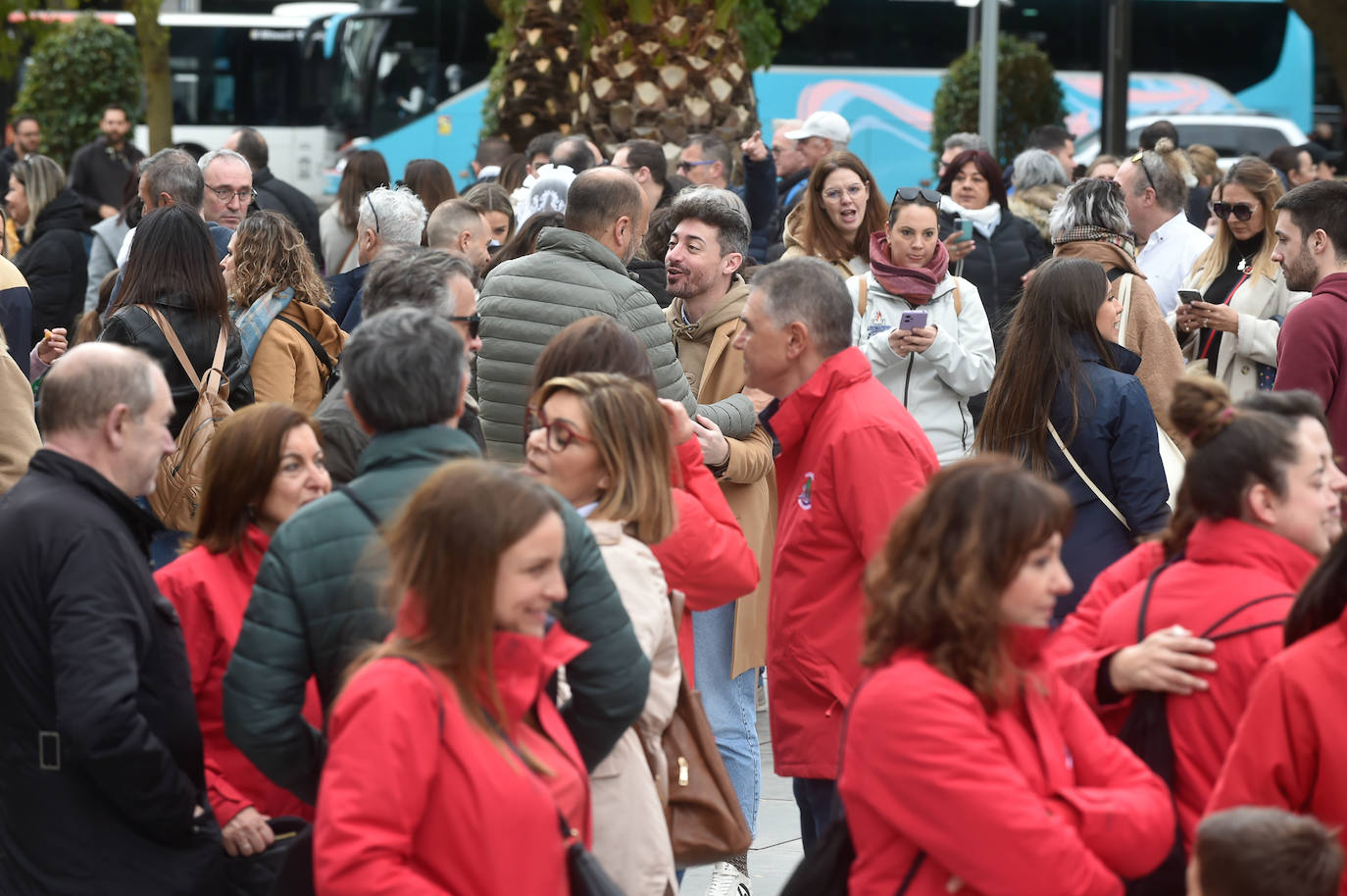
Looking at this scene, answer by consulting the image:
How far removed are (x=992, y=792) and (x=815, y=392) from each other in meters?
1.85

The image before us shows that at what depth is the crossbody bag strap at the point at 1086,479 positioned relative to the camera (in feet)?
16.1

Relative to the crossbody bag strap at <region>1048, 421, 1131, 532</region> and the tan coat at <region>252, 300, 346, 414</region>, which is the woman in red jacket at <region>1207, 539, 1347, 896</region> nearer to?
the crossbody bag strap at <region>1048, 421, 1131, 532</region>

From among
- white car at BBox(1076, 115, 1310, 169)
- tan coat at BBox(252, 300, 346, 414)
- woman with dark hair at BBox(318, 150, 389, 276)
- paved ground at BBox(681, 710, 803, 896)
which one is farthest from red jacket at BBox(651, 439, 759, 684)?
white car at BBox(1076, 115, 1310, 169)

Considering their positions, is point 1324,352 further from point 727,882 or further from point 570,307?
point 727,882

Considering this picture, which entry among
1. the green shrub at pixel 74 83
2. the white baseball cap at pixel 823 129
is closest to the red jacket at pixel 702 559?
the white baseball cap at pixel 823 129

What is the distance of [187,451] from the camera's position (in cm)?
532

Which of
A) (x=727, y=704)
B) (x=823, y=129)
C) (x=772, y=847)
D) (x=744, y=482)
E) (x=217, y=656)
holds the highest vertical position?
(x=823, y=129)

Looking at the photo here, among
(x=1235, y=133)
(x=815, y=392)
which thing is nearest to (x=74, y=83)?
(x=1235, y=133)

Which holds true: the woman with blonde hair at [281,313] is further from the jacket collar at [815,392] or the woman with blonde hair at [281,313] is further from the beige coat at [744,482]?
the jacket collar at [815,392]

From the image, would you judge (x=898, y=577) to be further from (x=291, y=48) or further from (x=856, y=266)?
(x=291, y=48)

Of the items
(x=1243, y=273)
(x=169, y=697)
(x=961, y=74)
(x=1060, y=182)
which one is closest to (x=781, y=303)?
(x=169, y=697)

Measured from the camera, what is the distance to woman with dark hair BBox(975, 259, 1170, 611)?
16.0ft

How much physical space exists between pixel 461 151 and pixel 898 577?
23.1 meters

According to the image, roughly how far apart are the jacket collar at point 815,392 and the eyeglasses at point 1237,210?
3505mm
